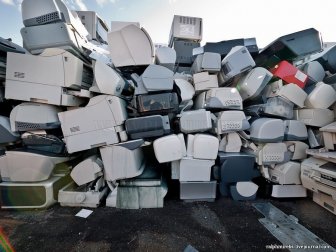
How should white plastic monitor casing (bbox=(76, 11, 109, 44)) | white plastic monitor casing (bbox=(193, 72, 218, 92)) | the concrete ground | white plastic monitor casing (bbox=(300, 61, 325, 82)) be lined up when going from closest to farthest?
the concrete ground
white plastic monitor casing (bbox=(193, 72, 218, 92))
white plastic monitor casing (bbox=(300, 61, 325, 82))
white plastic monitor casing (bbox=(76, 11, 109, 44))

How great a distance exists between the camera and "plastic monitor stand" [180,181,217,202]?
1667mm

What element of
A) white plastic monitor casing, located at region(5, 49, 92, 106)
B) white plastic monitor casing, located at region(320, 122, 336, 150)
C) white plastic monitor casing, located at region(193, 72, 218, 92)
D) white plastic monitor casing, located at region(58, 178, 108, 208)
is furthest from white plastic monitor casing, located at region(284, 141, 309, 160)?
white plastic monitor casing, located at region(5, 49, 92, 106)

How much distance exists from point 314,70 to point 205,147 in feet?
5.35

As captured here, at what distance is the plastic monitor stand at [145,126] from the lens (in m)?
1.57

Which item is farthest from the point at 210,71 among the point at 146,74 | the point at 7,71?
the point at 7,71

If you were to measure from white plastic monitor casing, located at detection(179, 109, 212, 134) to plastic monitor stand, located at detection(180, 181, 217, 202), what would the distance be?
51 cm

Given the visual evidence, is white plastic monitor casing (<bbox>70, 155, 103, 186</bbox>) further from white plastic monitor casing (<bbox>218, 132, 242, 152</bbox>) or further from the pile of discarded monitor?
white plastic monitor casing (<bbox>218, 132, 242, 152</bbox>)

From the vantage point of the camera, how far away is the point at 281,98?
1.84m

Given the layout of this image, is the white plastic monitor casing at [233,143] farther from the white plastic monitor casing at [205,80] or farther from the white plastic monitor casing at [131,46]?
the white plastic monitor casing at [131,46]

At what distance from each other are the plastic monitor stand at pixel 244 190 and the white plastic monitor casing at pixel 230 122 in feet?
1.76

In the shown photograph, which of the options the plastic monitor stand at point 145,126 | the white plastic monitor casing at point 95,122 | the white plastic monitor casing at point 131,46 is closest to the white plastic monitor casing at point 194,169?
the plastic monitor stand at point 145,126

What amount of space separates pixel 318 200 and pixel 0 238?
2.56m

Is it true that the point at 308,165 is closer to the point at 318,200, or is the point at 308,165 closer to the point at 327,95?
the point at 318,200

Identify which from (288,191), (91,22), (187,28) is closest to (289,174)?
(288,191)
